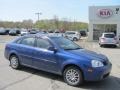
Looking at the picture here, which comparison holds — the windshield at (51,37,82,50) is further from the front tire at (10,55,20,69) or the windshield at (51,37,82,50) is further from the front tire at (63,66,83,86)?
the front tire at (10,55,20,69)

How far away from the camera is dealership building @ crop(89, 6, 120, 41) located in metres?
35.6

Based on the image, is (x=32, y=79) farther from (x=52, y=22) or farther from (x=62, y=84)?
(x=52, y=22)

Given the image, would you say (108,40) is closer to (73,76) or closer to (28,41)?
(28,41)

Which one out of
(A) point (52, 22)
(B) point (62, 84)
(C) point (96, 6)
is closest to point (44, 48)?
(B) point (62, 84)

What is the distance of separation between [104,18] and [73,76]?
2877 centimetres

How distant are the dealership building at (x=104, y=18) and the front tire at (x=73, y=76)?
28.4m

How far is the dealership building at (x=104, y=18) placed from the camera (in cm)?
3556

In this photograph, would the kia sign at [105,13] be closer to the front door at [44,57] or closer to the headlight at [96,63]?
the front door at [44,57]

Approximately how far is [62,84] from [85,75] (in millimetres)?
858

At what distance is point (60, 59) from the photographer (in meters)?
8.38

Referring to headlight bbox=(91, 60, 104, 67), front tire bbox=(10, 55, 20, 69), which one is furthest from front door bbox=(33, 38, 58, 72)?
headlight bbox=(91, 60, 104, 67)

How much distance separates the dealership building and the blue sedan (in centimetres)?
2663

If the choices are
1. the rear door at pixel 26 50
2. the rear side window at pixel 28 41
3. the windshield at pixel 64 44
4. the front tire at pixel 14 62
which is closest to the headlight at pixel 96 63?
the windshield at pixel 64 44

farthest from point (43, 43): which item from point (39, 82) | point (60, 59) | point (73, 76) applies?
point (73, 76)
